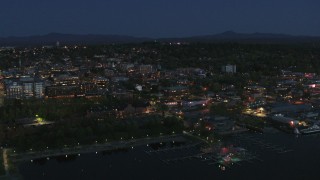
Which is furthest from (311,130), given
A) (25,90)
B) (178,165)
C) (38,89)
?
(25,90)

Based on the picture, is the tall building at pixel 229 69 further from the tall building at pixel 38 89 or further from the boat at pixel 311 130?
the boat at pixel 311 130

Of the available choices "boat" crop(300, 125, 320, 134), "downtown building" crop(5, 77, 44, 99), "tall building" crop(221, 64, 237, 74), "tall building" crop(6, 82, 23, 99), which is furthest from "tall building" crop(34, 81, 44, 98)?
"boat" crop(300, 125, 320, 134)

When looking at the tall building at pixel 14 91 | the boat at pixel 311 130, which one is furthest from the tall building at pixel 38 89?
the boat at pixel 311 130

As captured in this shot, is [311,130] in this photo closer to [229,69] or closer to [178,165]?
[178,165]

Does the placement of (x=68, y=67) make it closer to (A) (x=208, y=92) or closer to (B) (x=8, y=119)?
(A) (x=208, y=92)

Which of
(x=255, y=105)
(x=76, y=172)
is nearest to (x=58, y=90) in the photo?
(x=255, y=105)

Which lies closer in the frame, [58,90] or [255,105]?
[255,105]

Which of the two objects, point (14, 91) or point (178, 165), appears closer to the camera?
point (178, 165)

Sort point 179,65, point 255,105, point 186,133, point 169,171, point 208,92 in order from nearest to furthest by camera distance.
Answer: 1. point 169,171
2. point 186,133
3. point 255,105
4. point 208,92
5. point 179,65

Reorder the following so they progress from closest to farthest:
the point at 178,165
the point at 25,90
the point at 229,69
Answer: the point at 178,165 → the point at 25,90 → the point at 229,69
